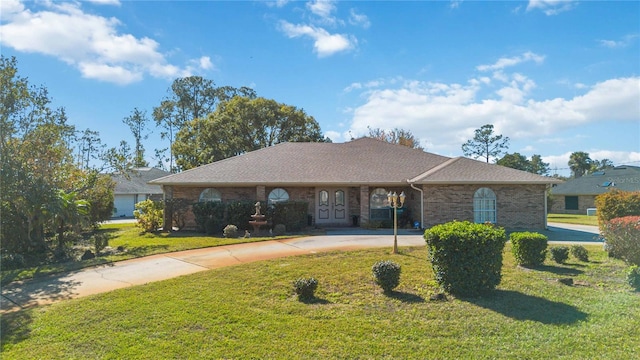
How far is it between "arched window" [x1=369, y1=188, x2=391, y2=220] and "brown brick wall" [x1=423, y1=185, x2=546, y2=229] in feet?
8.44

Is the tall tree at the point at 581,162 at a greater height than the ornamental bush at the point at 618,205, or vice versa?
the tall tree at the point at 581,162

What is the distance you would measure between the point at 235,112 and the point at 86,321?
28.9m

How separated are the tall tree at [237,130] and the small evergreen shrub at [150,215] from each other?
1531cm

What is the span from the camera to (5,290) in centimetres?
814

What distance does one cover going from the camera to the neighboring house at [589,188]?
108 ft

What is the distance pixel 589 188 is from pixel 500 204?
962 inches

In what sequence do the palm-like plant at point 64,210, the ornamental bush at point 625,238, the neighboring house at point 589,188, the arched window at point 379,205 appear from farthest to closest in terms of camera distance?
the neighboring house at point 589,188 < the arched window at point 379,205 < the palm-like plant at point 64,210 < the ornamental bush at point 625,238

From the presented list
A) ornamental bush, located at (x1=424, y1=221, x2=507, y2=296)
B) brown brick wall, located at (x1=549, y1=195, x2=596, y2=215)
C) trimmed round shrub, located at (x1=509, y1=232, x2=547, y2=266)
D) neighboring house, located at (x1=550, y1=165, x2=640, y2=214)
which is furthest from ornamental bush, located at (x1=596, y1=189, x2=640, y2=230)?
brown brick wall, located at (x1=549, y1=195, x2=596, y2=215)

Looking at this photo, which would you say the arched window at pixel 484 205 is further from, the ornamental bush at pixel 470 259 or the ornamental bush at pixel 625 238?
the ornamental bush at pixel 470 259

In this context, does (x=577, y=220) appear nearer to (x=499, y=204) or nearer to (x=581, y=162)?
(x=499, y=204)

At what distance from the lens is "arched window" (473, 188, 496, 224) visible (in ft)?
55.6

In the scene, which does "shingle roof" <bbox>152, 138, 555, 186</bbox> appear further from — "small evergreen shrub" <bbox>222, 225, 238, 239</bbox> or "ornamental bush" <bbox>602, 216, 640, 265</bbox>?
"ornamental bush" <bbox>602, 216, 640, 265</bbox>

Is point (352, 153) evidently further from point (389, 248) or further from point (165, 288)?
point (165, 288)

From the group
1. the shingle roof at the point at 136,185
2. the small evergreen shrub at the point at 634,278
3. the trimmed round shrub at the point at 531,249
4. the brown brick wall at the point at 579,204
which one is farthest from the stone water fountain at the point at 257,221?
the brown brick wall at the point at 579,204
